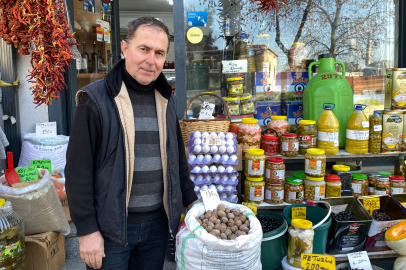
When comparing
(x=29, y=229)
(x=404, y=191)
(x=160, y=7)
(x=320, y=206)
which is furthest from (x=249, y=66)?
(x=160, y=7)

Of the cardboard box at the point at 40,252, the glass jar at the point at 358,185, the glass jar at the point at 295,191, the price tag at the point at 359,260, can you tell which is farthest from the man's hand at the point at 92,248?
the glass jar at the point at 358,185

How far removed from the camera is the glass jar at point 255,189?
2.57 metres

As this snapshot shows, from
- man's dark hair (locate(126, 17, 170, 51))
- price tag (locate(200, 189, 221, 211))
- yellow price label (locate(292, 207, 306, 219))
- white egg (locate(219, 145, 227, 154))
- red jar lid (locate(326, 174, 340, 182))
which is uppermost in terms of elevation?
man's dark hair (locate(126, 17, 170, 51))

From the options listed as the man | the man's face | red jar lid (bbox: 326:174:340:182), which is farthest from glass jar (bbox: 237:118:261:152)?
the man's face

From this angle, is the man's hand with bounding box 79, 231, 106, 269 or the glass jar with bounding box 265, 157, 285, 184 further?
the glass jar with bounding box 265, 157, 285, 184

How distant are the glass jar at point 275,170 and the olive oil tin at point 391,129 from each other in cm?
99

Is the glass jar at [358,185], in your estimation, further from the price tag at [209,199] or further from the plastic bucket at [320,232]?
the price tag at [209,199]

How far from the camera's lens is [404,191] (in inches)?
108

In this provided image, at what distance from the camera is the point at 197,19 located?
3.12 meters

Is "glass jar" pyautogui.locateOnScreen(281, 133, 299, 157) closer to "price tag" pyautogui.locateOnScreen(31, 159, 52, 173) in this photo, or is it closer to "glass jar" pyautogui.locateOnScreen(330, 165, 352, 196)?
"glass jar" pyautogui.locateOnScreen(330, 165, 352, 196)

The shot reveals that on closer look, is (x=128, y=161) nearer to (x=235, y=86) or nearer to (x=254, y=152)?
(x=254, y=152)

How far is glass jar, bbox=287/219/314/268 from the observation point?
7.07 ft

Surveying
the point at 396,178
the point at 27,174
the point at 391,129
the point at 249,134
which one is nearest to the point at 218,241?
the point at 249,134

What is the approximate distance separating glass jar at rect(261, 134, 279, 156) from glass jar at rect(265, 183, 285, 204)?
294 mm
